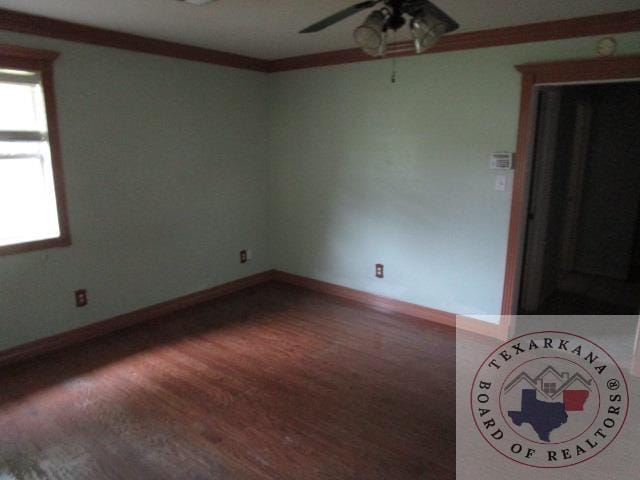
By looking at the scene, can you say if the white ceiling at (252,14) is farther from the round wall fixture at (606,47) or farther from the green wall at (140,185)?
the green wall at (140,185)

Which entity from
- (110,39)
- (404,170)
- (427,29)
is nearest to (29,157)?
(110,39)

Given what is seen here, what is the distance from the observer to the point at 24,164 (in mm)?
3020

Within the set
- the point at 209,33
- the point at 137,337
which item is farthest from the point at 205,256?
the point at 209,33

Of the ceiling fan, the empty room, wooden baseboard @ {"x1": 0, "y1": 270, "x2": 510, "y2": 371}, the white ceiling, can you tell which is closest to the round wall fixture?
the empty room

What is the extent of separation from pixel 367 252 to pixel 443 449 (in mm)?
2211

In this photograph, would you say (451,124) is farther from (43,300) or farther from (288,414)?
(43,300)

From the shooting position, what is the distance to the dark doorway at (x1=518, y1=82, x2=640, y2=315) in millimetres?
4027

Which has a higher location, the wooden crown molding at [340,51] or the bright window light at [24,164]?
the wooden crown molding at [340,51]

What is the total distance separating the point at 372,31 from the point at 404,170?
1.96 metres

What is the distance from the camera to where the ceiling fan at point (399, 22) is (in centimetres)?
187

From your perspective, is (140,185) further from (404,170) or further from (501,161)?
(501,161)

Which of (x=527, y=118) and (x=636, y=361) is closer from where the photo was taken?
(x=636, y=361)

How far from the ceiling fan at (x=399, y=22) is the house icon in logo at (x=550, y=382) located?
202cm

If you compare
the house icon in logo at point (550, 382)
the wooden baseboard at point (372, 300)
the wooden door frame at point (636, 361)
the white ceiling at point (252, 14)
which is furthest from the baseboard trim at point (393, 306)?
the white ceiling at point (252, 14)
